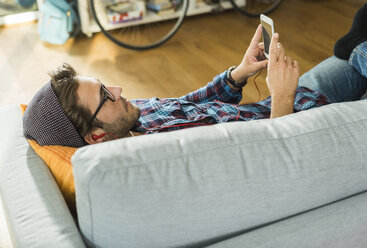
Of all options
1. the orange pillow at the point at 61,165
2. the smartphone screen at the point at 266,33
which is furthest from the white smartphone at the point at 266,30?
the orange pillow at the point at 61,165

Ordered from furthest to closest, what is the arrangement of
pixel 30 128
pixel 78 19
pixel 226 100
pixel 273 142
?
pixel 78 19 → pixel 226 100 → pixel 30 128 → pixel 273 142

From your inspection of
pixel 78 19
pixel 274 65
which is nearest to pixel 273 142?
pixel 274 65

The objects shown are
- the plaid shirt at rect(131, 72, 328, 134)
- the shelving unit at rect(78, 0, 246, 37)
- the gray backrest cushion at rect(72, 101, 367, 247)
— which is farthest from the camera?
the shelving unit at rect(78, 0, 246, 37)

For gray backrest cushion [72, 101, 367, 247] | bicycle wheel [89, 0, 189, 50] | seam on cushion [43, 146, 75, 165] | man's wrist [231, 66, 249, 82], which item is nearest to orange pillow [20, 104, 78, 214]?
seam on cushion [43, 146, 75, 165]

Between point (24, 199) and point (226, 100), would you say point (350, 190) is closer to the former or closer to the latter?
point (24, 199)

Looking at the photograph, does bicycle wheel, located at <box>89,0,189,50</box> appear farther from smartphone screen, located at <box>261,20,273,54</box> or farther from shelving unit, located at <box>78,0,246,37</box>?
smartphone screen, located at <box>261,20,273,54</box>

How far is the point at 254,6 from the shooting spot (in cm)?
380

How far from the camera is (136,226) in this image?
0.76 metres

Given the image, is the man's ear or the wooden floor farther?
the wooden floor

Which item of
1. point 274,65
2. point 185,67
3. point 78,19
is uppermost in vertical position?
point 274,65

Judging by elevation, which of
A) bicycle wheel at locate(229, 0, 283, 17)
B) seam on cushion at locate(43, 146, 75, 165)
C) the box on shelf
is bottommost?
bicycle wheel at locate(229, 0, 283, 17)

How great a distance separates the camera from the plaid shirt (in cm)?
145

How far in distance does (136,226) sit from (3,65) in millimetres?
2473

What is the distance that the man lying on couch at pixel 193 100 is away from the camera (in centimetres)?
121
